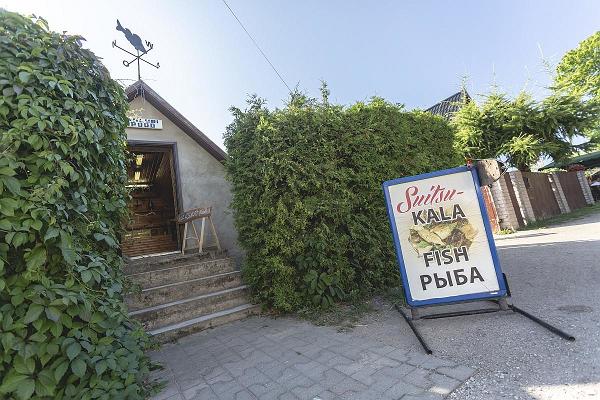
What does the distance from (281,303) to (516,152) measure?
11.5 m

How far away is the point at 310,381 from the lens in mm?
2410

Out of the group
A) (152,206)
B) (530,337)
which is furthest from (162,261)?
(152,206)

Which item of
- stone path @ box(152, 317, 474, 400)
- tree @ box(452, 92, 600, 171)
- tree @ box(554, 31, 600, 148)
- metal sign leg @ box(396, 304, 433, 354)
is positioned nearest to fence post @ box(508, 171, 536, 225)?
tree @ box(452, 92, 600, 171)

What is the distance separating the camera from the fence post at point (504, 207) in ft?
32.3

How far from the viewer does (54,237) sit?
200cm

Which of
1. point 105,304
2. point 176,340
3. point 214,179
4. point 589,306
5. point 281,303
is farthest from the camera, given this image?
point 214,179

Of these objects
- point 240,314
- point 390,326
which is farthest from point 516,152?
point 240,314

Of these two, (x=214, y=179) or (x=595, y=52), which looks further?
(x=595, y=52)

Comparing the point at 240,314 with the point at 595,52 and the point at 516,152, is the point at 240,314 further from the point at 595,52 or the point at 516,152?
the point at 595,52

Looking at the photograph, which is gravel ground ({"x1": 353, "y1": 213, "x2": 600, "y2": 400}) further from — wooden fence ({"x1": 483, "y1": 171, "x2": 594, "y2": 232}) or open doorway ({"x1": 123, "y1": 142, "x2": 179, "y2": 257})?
open doorway ({"x1": 123, "y1": 142, "x2": 179, "y2": 257})

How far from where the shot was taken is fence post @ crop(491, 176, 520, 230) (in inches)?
387

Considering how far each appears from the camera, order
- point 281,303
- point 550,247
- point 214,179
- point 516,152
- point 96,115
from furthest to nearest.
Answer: point 516,152 < point 214,179 < point 550,247 < point 281,303 < point 96,115

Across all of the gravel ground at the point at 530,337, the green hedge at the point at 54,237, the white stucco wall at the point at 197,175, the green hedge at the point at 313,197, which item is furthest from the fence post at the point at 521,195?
the green hedge at the point at 54,237

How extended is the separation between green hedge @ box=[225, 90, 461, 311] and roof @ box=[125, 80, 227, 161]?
7.08 feet
